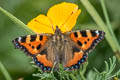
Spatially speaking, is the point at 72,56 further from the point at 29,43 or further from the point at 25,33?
the point at 25,33

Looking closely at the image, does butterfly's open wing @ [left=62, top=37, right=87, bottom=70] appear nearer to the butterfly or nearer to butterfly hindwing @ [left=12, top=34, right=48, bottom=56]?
the butterfly

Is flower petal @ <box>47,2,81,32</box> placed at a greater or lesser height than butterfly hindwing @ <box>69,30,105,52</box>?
greater

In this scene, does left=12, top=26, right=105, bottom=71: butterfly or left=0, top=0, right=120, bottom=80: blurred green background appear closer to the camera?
left=12, top=26, right=105, bottom=71: butterfly

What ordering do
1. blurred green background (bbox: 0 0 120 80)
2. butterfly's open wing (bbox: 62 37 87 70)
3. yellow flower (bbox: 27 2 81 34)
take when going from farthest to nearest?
blurred green background (bbox: 0 0 120 80) < yellow flower (bbox: 27 2 81 34) < butterfly's open wing (bbox: 62 37 87 70)

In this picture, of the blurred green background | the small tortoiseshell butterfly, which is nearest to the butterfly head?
the small tortoiseshell butterfly

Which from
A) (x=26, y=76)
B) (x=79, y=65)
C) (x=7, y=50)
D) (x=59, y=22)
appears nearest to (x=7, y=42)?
(x=7, y=50)

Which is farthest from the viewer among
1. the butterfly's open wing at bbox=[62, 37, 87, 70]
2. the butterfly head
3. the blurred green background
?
the blurred green background

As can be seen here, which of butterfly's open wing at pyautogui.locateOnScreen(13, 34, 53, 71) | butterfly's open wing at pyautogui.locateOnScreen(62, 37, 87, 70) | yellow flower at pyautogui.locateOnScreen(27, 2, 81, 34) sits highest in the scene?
yellow flower at pyautogui.locateOnScreen(27, 2, 81, 34)

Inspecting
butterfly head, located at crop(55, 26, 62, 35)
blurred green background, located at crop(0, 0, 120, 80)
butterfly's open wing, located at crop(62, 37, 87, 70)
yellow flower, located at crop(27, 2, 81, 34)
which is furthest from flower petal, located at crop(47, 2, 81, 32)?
blurred green background, located at crop(0, 0, 120, 80)

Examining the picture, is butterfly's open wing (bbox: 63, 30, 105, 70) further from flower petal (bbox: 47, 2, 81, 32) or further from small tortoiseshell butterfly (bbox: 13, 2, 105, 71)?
flower petal (bbox: 47, 2, 81, 32)
